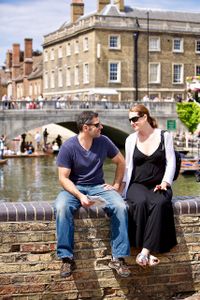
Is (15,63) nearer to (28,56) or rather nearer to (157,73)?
(28,56)

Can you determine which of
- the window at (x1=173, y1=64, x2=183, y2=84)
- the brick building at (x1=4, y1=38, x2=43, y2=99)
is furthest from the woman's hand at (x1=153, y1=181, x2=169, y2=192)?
the brick building at (x1=4, y1=38, x2=43, y2=99)

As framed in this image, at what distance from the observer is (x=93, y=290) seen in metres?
6.91

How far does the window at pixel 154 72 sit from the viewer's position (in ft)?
185

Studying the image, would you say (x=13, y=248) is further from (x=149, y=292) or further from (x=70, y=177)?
(x=149, y=292)

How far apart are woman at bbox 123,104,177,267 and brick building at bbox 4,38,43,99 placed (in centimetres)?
6575

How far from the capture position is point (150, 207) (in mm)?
6730

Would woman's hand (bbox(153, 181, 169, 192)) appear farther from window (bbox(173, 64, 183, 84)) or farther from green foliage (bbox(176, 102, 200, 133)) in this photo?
window (bbox(173, 64, 183, 84))

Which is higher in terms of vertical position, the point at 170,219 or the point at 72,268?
the point at 170,219

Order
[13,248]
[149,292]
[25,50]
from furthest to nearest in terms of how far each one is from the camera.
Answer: [25,50] < [149,292] < [13,248]

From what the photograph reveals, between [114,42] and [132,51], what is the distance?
168 centimetres

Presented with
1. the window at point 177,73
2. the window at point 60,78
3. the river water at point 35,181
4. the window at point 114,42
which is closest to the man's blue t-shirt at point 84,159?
the river water at point 35,181

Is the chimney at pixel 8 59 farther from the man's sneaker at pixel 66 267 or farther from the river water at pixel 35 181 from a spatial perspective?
the man's sneaker at pixel 66 267

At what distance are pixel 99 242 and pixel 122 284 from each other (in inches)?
21.4

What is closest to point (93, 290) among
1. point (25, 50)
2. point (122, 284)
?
point (122, 284)
